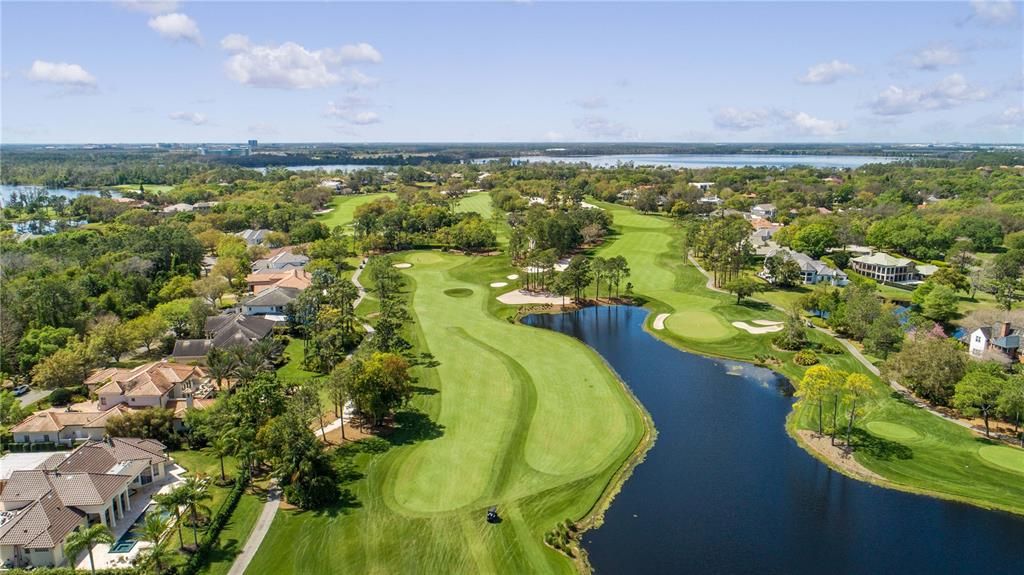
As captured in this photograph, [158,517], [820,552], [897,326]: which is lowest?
[820,552]

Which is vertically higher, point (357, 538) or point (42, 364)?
point (42, 364)

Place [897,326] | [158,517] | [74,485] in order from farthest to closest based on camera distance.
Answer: [897,326]
[74,485]
[158,517]

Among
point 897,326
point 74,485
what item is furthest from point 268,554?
point 897,326

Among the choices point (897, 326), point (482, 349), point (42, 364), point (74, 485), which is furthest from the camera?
point (482, 349)

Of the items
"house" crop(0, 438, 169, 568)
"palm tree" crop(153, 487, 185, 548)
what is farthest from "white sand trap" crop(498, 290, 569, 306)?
"palm tree" crop(153, 487, 185, 548)

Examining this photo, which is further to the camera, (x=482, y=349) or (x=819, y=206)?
(x=819, y=206)

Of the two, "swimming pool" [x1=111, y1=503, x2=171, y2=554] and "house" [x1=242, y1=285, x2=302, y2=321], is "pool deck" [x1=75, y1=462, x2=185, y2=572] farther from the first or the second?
"house" [x1=242, y1=285, x2=302, y2=321]

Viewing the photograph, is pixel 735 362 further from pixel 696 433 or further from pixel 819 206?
pixel 819 206
